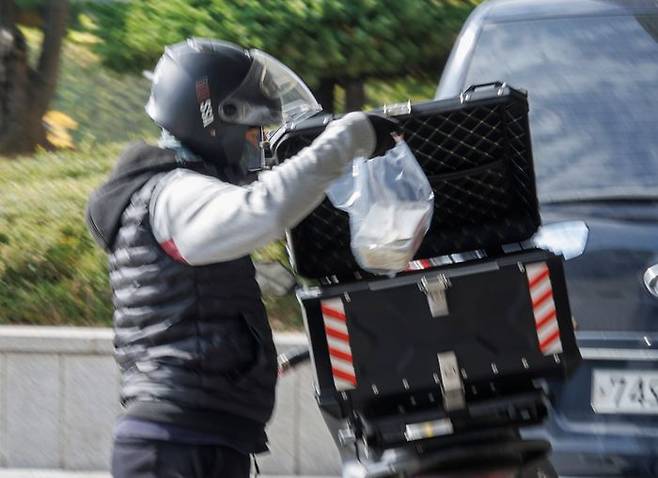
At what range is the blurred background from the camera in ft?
22.0

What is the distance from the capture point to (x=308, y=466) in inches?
237

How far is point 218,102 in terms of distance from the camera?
10.7ft

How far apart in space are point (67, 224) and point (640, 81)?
320cm

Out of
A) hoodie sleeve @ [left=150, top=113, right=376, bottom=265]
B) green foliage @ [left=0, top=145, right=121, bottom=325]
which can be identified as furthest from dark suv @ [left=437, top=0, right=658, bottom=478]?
green foliage @ [left=0, top=145, right=121, bottom=325]

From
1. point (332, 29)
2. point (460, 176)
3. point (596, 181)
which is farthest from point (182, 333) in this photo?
point (332, 29)

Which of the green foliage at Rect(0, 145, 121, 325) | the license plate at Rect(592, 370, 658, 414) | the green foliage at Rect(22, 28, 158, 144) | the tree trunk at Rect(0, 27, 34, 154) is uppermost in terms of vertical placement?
the license plate at Rect(592, 370, 658, 414)

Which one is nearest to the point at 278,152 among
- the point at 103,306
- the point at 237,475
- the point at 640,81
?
the point at 237,475

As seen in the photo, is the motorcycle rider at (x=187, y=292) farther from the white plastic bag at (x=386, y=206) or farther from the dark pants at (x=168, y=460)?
the white plastic bag at (x=386, y=206)

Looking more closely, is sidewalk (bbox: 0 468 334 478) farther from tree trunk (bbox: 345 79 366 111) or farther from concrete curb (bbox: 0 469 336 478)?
tree trunk (bbox: 345 79 366 111)

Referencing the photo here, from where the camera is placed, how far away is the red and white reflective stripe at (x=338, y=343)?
3213mm

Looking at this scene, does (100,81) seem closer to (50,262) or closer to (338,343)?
(50,262)

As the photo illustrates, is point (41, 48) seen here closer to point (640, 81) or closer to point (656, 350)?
point (640, 81)

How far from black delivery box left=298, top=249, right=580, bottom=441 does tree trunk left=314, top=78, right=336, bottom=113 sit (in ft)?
16.8

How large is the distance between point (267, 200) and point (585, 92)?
2.21 meters
